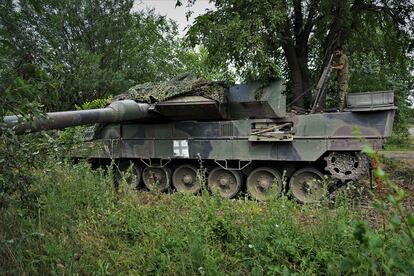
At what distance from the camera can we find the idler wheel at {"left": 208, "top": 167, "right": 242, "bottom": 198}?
32.0 feet

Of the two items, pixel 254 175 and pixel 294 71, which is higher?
pixel 294 71

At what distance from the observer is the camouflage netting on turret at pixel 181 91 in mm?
9477

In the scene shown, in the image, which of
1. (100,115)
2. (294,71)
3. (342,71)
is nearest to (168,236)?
(100,115)

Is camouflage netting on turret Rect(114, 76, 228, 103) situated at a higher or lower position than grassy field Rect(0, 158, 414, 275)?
higher

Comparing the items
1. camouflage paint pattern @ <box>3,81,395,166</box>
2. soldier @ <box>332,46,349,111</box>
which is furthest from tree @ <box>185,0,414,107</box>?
soldier @ <box>332,46,349,111</box>

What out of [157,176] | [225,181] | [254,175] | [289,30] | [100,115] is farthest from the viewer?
[289,30]

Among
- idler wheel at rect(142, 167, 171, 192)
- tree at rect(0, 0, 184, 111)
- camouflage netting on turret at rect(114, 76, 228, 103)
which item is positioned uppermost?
tree at rect(0, 0, 184, 111)

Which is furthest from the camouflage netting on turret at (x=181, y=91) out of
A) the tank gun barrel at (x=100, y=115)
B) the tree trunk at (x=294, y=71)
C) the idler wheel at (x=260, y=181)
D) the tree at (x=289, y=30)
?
the tree trunk at (x=294, y=71)

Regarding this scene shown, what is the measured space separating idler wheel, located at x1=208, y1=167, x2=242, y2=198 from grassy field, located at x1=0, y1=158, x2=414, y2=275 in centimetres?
477

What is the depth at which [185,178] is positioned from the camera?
408 inches

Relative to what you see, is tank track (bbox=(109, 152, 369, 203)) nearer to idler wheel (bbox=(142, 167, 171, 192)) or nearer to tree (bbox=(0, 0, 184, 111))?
idler wheel (bbox=(142, 167, 171, 192))

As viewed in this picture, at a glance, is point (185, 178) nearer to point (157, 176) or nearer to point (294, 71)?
point (157, 176)

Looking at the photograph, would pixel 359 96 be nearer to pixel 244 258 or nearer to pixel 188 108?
pixel 188 108

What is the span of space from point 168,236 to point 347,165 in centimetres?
541
